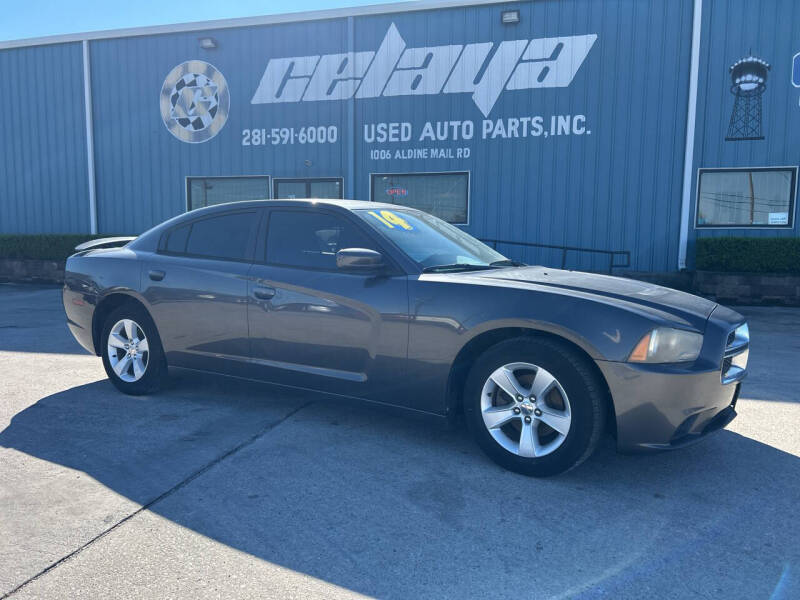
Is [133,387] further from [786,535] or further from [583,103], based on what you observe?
[583,103]

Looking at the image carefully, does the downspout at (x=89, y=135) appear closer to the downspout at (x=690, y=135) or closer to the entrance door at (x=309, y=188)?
the entrance door at (x=309, y=188)

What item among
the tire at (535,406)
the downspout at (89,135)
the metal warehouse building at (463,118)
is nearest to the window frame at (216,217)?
the tire at (535,406)

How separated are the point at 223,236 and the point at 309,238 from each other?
77cm

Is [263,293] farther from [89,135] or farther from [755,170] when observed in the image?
[89,135]

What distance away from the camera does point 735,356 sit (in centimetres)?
346

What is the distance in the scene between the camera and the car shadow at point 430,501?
8.19ft

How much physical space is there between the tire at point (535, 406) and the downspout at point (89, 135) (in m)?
13.8

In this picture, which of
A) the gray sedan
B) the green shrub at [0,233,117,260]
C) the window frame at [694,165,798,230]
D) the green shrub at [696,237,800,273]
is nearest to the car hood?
the gray sedan

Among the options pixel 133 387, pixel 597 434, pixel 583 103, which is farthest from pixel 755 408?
pixel 583 103

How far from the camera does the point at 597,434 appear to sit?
10.5 feet

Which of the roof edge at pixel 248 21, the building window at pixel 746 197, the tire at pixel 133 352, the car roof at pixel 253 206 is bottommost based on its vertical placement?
the tire at pixel 133 352

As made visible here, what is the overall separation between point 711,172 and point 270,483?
10677mm

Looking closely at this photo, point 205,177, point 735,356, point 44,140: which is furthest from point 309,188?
point 735,356

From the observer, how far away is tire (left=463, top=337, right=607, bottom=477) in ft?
10.5
